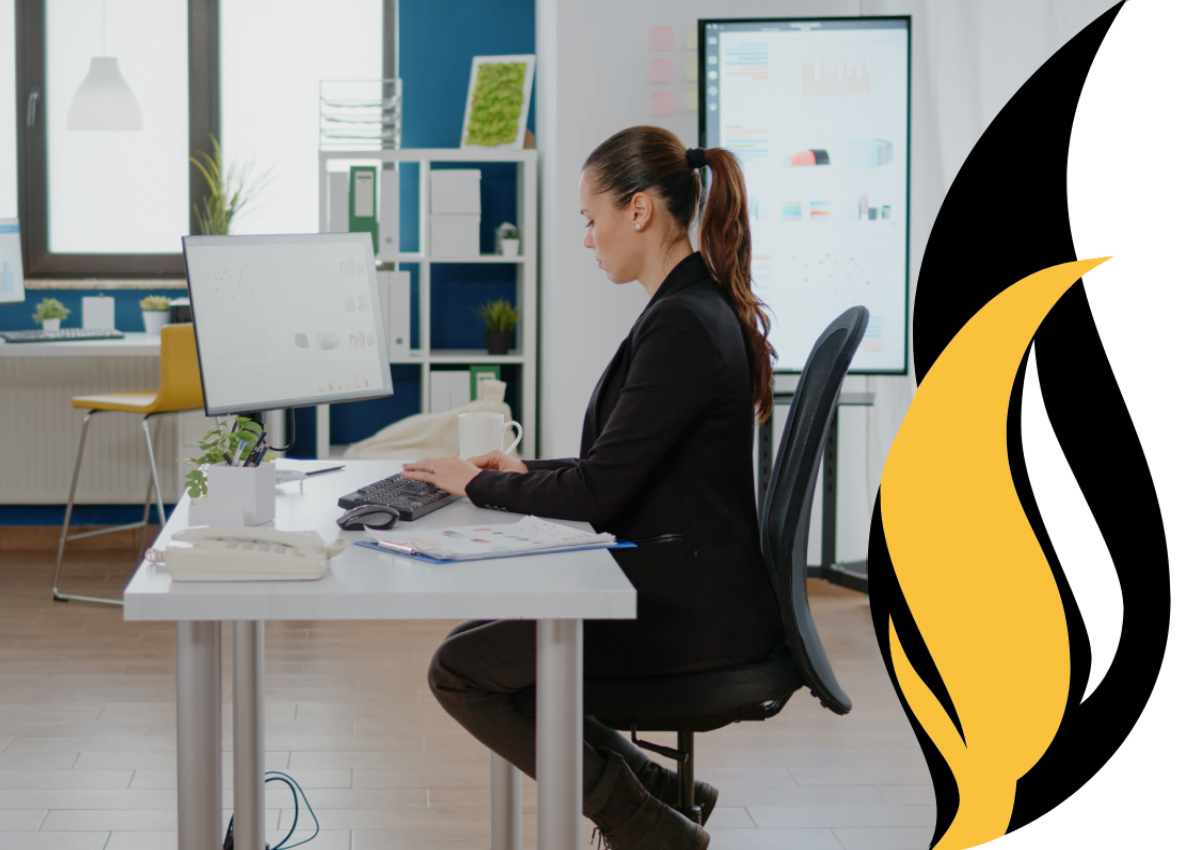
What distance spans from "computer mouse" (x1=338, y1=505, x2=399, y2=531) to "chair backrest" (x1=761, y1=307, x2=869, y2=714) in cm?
55

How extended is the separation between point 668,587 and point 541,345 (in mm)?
2797

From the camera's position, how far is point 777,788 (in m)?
2.36

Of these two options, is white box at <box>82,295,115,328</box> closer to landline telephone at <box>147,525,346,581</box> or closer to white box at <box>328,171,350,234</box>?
white box at <box>328,171,350,234</box>

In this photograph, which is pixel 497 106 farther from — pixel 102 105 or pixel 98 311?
pixel 98 311

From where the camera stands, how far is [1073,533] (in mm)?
2324

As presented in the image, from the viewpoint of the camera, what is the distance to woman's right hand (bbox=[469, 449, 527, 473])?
1.83 metres

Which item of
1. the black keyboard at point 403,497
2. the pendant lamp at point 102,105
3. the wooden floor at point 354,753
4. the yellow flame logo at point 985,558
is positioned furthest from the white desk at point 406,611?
the pendant lamp at point 102,105

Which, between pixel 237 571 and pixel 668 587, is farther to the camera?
pixel 668 587

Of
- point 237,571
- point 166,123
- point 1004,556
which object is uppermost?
point 166,123

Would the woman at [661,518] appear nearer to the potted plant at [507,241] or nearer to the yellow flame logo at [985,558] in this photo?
the yellow flame logo at [985,558]

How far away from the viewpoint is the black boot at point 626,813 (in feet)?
5.06

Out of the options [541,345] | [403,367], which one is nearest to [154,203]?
[403,367]

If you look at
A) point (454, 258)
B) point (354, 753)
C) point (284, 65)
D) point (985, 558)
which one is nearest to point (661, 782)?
point (354, 753)

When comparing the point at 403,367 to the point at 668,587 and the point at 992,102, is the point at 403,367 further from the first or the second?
the point at 668,587
